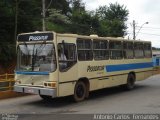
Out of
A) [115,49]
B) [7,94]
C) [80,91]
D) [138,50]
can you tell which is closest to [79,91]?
[80,91]

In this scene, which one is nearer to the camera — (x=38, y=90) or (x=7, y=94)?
(x=38, y=90)

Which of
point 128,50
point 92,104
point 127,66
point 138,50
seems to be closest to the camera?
point 92,104

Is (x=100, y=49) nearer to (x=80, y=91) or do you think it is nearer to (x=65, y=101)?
(x=80, y=91)

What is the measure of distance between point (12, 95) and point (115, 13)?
58772 mm

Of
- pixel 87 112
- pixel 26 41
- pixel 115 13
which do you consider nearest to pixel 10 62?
pixel 26 41

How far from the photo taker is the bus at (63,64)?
1395cm

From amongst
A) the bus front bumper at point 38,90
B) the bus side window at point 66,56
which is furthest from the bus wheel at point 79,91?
the bus front bumper at point 38,90

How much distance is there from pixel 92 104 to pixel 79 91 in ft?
3.11

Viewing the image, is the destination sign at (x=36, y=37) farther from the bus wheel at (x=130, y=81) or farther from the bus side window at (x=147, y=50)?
the bus side window at (x=147, y=50)

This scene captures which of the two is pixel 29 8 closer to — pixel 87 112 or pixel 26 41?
pixel 26 41

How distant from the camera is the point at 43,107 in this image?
1402 centimetres

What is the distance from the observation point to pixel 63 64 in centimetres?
1423

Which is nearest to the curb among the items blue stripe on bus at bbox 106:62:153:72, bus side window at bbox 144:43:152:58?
blue stripe on bus at bbox 106:62:153:72

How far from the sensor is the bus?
1395 cm
